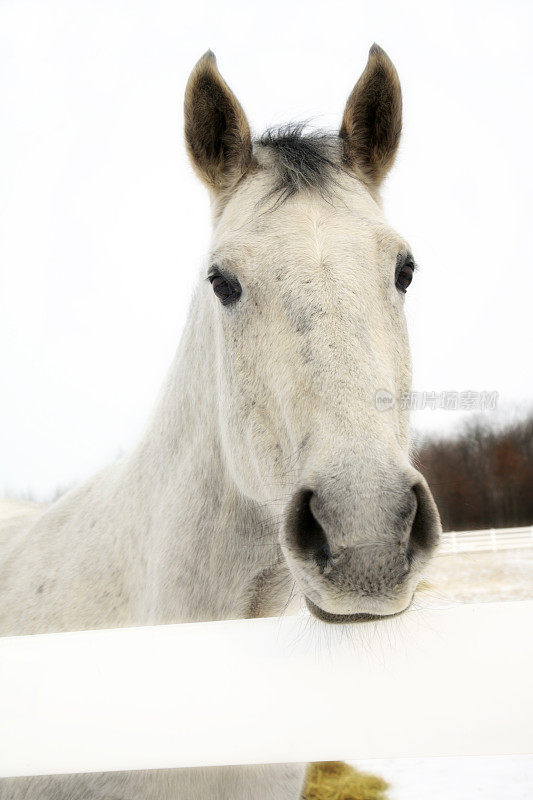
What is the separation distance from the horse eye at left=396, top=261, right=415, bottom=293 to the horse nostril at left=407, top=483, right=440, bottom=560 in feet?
1.74

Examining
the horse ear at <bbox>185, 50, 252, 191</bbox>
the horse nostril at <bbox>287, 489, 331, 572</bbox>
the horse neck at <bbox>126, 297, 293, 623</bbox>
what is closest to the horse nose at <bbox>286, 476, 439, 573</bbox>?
the horse nostril at <bbox>287, 489, 331, 572</bbox>

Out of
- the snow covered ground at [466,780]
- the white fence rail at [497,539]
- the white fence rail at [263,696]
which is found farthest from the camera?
the white fence rail at [497,539]

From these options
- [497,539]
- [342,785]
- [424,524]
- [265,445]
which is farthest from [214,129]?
[497,539]

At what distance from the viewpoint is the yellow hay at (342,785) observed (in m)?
2.39

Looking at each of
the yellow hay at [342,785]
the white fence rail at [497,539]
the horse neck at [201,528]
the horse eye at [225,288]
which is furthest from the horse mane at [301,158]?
the white fence rail at [497,539]

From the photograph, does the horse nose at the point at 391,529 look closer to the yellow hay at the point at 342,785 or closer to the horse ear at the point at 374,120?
the horse ear at the point at 374,120

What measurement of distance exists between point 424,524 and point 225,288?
0.60 meters

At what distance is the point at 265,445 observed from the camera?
1.01 metres

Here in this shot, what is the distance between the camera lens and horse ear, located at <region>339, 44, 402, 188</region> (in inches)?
52.0

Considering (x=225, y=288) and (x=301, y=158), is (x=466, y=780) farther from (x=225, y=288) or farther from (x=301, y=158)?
(x=301, y=158)

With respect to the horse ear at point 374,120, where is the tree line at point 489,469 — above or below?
below

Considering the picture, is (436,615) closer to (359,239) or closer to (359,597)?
(359,597)

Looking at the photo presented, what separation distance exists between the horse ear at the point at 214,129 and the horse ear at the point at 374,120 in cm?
25

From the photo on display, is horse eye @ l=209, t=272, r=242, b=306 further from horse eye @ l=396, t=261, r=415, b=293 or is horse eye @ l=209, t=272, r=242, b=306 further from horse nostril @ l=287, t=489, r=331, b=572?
horse nostril @ l=287, t=489, r=331, b=572
